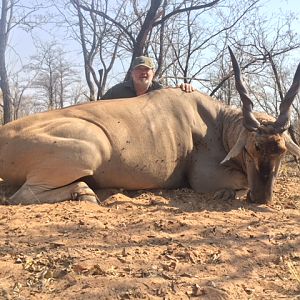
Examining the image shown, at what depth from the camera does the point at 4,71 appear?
42.2 feet

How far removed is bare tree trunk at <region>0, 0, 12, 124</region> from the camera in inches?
488

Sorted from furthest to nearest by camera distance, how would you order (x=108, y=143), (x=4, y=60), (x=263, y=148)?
(x=4, y=60), (x=108, y=143), (x=263, y=148)

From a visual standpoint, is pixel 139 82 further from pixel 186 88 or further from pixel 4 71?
pixel 4 71

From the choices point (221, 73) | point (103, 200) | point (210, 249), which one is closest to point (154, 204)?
point (103, 200)

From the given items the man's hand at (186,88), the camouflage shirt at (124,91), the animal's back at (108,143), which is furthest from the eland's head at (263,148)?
the camouflage shirt at (124,91)

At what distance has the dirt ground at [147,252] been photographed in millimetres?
2170

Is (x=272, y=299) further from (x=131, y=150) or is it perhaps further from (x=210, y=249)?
(x=131, y=150)

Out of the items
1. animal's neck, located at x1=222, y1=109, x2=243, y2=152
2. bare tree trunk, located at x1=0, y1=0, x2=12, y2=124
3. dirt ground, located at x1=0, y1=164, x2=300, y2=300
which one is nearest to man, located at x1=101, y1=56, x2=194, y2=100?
animal's neck, located at x1=222, y1=109, x2=243, y2=152

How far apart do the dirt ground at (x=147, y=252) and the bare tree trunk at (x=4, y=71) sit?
918 centimetres

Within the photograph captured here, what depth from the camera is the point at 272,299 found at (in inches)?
84.1

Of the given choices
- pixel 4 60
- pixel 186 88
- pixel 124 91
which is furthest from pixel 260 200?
pixel 4 60

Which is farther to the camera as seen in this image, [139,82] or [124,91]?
[124,91]

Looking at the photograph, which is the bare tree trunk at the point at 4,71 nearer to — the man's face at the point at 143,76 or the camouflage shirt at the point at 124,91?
the camouflage shirt at the point at 124,91

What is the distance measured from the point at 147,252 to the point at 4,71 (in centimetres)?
1133
